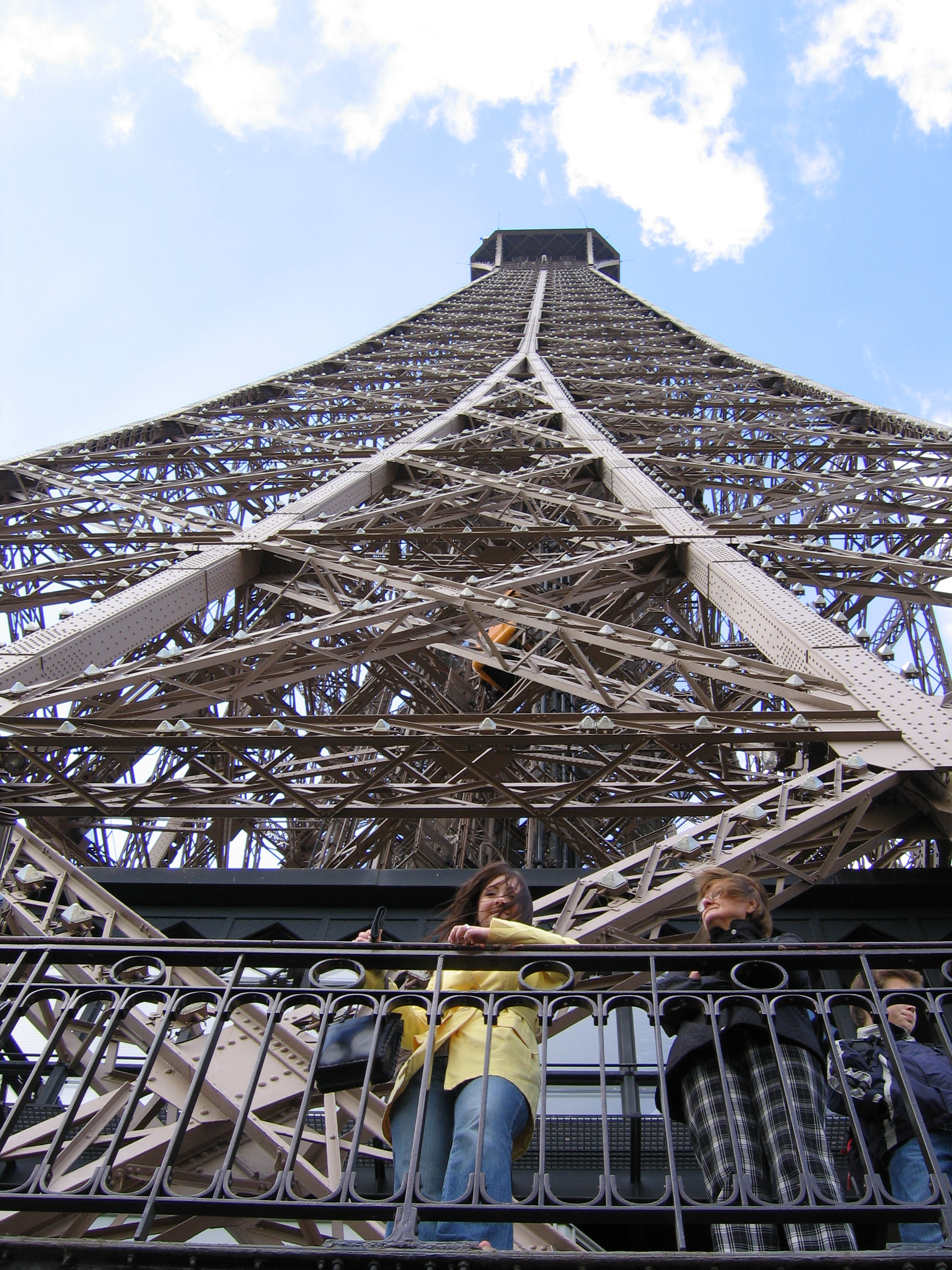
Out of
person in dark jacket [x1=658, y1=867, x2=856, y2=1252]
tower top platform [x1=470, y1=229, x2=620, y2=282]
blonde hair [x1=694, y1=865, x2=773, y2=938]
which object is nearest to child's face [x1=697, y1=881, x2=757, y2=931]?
blonde hair [x1=694, y1=865, x2=773, y2=938]

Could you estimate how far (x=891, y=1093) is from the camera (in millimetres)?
4051

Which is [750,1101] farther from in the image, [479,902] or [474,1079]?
[479,902]

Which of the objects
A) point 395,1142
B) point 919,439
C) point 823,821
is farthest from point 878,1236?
point 919,439

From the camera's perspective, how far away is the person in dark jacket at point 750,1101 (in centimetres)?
353

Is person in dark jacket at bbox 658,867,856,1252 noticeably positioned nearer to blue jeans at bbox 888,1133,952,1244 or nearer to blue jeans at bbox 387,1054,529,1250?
blue jeans at bbox 888,1133,952,1244

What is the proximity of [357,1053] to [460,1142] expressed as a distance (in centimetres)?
50

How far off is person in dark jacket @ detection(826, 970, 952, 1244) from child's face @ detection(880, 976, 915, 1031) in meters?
0.25

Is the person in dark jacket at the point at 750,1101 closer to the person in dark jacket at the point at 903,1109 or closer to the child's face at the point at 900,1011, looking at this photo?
the person in dark jacket at the point at 903,1109

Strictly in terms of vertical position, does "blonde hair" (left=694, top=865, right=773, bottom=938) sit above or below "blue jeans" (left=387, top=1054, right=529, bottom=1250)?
above

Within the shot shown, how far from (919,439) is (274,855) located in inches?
473

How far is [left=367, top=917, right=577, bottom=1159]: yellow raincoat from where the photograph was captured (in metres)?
3.86

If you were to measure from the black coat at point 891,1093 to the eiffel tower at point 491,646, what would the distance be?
43.1 inches

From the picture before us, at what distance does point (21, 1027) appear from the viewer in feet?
26.4

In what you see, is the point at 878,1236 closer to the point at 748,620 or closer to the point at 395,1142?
the point at 395,1142
